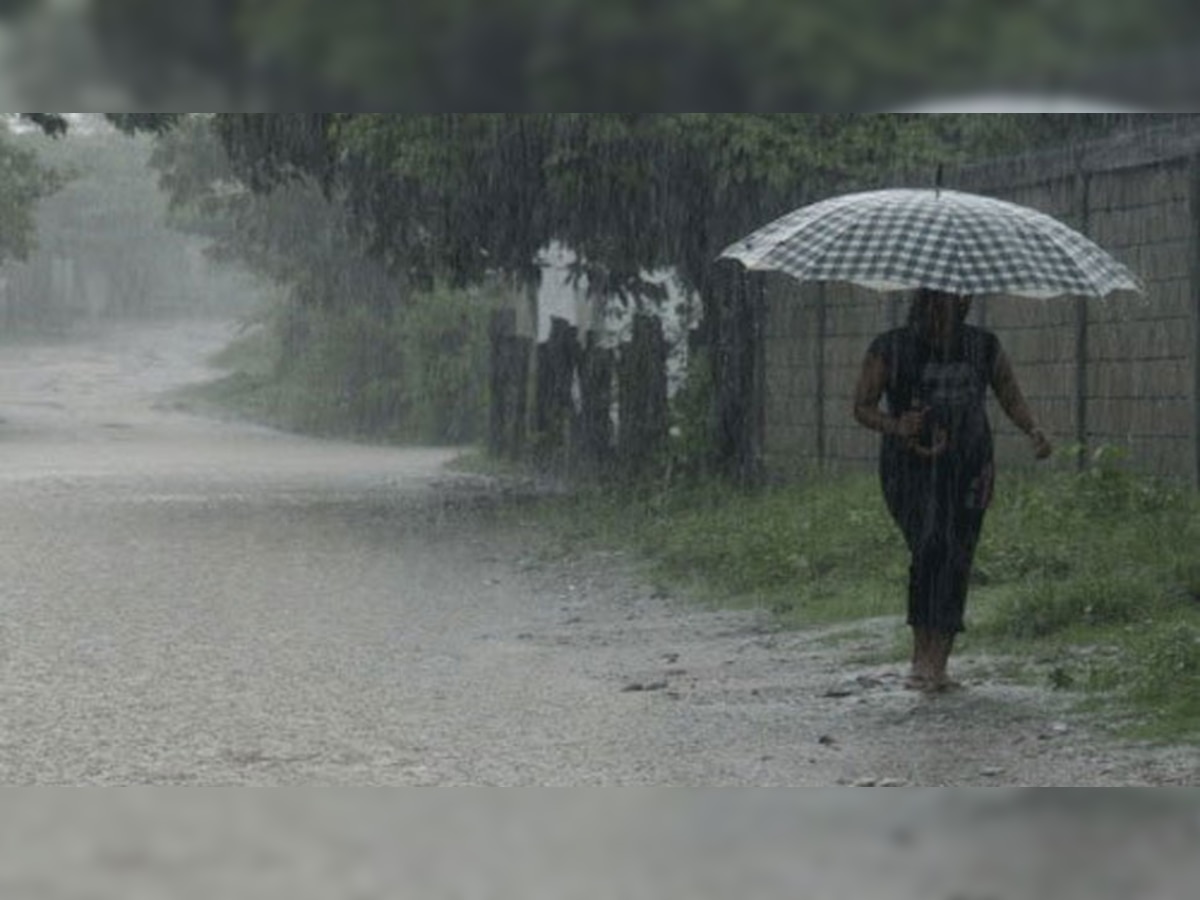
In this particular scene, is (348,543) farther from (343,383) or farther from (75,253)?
(343,383)

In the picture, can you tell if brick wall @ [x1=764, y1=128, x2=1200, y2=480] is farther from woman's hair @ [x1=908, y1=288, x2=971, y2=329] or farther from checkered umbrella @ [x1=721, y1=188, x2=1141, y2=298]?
woman's hair @ [x1=908, y1=288, x2=971, y2=329]

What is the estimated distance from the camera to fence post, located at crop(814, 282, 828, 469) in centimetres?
1577

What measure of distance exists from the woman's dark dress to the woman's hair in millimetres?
41

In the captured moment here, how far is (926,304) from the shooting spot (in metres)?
8.21

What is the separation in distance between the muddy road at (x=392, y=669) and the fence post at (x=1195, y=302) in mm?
Answer: 2355

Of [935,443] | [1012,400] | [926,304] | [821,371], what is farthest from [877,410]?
[821,371]

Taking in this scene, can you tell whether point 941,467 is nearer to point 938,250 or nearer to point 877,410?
point 877,410

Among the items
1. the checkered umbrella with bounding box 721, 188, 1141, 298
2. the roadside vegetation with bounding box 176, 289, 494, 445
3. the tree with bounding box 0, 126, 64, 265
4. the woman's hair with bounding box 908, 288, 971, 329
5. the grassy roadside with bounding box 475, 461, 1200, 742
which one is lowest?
the grassy roadside with bounding box 475, 461, 1200, 742

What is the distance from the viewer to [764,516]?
1420 cm

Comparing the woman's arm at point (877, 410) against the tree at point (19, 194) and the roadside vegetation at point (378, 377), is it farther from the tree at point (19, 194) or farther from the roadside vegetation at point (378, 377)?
the roadside vegetation at point (378, 377)

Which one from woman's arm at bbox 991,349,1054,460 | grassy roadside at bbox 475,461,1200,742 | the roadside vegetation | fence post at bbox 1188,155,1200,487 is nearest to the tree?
grassy roadside at bbox 475,461,1200,742

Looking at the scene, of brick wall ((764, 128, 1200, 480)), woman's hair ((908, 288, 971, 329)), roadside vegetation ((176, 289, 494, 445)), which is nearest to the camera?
woman's hair ((908, 288, 971, 329))

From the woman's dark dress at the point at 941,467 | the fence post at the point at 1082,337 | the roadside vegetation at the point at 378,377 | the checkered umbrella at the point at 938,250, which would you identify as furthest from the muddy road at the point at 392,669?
the roadside vegetation at the point at 378,377

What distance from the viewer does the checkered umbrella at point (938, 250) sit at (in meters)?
8.05
